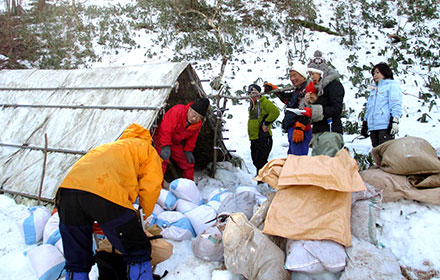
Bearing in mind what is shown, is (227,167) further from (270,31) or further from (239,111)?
(270,31)

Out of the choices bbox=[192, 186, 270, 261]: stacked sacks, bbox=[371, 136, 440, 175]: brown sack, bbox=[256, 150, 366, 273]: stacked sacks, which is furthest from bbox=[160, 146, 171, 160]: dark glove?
bbox=[371, 136, 440, 175]: brown sack

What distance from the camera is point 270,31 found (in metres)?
13.0

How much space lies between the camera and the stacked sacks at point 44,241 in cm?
268

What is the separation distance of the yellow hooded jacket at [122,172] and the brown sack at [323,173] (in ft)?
3.65

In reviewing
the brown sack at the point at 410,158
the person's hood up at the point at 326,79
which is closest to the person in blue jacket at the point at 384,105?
the brown sack at the point at 410,158

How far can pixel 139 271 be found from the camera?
233 centimetres

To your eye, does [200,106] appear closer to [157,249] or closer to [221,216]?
[221,216]

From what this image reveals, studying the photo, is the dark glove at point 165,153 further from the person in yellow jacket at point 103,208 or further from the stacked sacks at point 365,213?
the stacked sacks at point 365,213

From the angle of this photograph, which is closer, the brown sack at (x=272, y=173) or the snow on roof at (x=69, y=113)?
the brown sack at (x=272, y=173)

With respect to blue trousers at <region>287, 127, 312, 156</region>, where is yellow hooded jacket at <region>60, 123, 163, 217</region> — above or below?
above

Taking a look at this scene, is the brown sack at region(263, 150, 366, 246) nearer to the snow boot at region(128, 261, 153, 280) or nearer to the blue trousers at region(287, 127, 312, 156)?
the snow boot at region(128, 261, 153, 280)

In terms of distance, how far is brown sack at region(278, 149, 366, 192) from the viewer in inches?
97.5

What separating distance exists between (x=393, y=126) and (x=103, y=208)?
328 centimetres

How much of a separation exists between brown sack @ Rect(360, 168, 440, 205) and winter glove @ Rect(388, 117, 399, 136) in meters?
0.72
